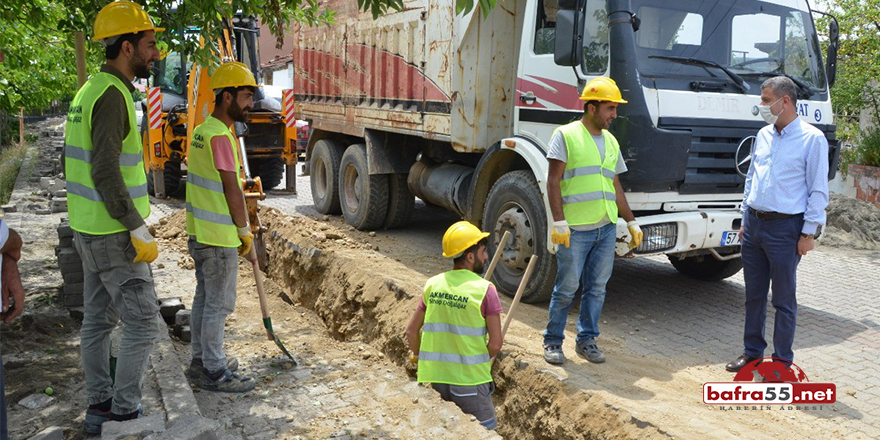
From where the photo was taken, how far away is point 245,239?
4.53 m

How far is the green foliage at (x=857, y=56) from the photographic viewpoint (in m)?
11.4

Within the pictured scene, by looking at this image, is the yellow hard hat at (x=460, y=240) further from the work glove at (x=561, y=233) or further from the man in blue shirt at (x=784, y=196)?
the man in blue shirt at (x=784, y=196)

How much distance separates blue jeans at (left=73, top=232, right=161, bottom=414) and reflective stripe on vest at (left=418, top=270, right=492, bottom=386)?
4.72ft

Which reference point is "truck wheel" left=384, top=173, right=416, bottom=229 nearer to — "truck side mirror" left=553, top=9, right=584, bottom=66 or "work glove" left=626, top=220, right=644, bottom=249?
"truck side mirror" left=553, top=9, right=584, bottom=66

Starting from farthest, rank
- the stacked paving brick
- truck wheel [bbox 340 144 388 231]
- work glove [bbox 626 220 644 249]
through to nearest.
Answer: truck wheel [bbox 340 144 388 231] < the stacked paving brick < work glove [bbox 626 220 644 249]

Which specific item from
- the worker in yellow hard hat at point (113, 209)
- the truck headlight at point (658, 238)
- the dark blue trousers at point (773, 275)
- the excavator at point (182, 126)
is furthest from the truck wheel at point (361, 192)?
the worker in yellow hard hat at point (113, 209)

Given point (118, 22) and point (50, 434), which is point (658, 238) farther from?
point (50, 434)

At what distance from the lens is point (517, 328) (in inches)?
226

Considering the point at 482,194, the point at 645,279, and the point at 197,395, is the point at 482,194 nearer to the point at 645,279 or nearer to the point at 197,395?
the point at 645,279

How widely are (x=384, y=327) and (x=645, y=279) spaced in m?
2.94

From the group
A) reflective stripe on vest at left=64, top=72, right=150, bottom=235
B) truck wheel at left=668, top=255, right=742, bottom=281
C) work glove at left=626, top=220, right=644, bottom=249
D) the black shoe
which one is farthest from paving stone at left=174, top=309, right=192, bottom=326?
truck wheel at left=668, top=255, right=742, bottom=281

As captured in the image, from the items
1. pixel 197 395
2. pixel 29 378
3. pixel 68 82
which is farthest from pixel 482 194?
pixel 68 82

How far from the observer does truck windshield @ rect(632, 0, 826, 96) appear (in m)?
5.68

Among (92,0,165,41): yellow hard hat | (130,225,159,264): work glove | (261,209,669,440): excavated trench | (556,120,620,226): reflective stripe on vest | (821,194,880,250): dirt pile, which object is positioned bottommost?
(261,209,669,440): excavated trench
